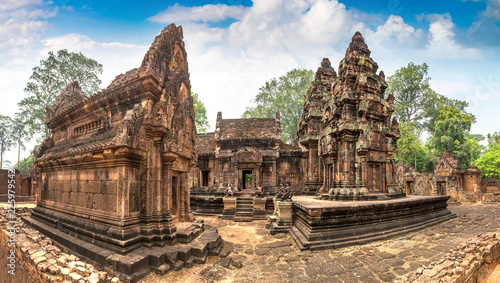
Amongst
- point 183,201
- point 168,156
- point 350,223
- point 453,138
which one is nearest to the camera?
point 168,156

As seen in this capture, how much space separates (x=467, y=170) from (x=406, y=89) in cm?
1245

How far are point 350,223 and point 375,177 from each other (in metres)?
4.38

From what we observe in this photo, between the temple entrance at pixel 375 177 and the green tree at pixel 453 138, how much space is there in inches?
916

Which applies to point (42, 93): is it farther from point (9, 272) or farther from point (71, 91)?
point (9, 272)

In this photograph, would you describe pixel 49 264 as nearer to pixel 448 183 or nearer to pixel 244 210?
pixel 244 210

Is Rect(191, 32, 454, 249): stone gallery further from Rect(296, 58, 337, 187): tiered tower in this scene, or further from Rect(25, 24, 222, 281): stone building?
Rect(25, 24, 222, 281): stone building

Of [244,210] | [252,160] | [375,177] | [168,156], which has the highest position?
[168,156]

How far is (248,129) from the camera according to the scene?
59.5 ft

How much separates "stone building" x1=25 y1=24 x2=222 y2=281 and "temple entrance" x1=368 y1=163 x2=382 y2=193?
300 inches

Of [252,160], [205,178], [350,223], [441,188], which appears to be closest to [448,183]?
[441,188]

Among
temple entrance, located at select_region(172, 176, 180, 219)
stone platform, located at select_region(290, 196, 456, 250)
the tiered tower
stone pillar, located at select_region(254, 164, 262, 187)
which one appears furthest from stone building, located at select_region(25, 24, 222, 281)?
the tiered tower

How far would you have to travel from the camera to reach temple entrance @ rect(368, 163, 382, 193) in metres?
10.5

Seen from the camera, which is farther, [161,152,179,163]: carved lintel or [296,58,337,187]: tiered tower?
[296,58,337,187]: tiered tower

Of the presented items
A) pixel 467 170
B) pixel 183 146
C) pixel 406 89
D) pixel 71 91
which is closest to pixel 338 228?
pixel 183 146
